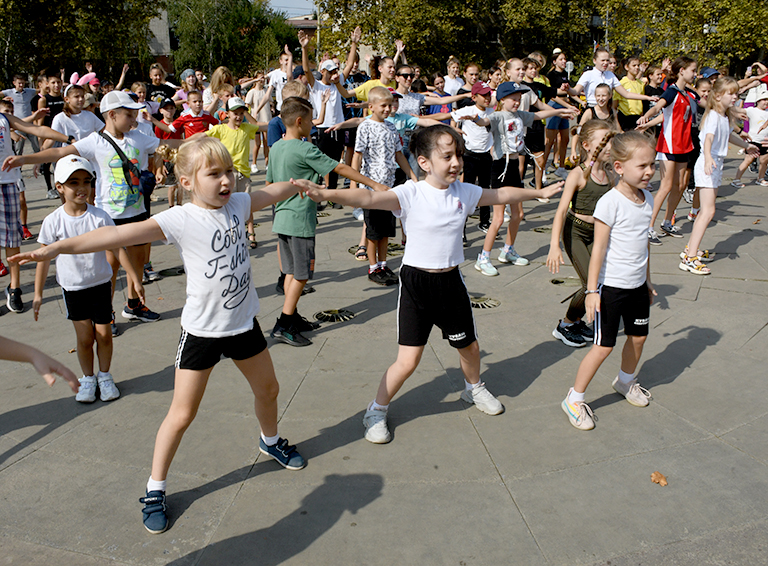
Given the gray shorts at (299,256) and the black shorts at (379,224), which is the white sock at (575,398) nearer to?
the gray shorts at (299,256)

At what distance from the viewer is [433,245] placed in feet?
11.9

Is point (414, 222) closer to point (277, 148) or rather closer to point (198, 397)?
point (198, 397)

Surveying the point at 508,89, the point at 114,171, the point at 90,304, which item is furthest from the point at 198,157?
the point at 508,89

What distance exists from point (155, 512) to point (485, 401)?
2.06 meters

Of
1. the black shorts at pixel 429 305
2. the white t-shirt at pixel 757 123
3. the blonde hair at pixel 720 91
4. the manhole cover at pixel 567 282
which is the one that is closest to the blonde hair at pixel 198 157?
the black shorts at pixel 429 305

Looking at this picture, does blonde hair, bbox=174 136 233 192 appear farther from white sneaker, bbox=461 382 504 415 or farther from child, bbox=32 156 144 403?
white sneaker, bbox=461 382 504 415

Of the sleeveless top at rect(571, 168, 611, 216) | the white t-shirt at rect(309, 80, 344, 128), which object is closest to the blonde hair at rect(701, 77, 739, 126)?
the sleeveless top at rect(571, 168, 611, 216)

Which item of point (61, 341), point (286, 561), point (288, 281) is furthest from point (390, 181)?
point (286, 561)

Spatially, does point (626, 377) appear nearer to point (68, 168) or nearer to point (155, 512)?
point (155, 512)

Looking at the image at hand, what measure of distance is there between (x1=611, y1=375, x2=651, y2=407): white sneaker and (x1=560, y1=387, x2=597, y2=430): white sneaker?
Result: 386 mm

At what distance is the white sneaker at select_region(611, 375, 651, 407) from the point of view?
13.6ft

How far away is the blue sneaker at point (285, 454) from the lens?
353 centimetres

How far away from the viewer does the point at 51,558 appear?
2883mm

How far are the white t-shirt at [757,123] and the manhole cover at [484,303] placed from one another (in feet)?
28.5
